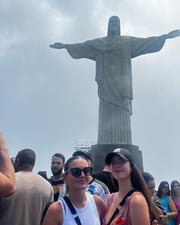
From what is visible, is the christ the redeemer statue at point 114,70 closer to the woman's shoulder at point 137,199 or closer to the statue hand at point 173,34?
the statue hand at point 173,34

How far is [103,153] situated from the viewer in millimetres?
9328

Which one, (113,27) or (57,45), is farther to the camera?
(113,27)

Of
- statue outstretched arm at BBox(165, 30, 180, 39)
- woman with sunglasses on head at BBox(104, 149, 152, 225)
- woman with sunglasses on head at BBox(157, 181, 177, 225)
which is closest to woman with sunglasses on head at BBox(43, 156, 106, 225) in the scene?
woman with sunglasses on head at BBox(104, 149, 152, 225)

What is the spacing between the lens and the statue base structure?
9.20 m

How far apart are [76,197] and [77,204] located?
0.06 meters

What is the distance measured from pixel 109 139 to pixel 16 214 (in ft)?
24.6

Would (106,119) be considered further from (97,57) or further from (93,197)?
(93,197)

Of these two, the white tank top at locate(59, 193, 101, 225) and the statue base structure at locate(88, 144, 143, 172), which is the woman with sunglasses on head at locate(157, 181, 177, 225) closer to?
the white tank top at locate(59, 193, 101, 225)

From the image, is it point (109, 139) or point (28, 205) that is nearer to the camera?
point (28, 205)

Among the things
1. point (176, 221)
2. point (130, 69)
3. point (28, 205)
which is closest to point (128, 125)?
point (130, 69)

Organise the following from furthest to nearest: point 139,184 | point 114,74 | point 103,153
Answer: point 114,74
point 103,153
point 139,184

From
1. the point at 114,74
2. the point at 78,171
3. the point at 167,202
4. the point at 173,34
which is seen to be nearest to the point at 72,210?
the point at 78,171

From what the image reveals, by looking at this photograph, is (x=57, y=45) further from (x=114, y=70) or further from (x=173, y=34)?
(x=173, y=34)

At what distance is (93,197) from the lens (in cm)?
244
